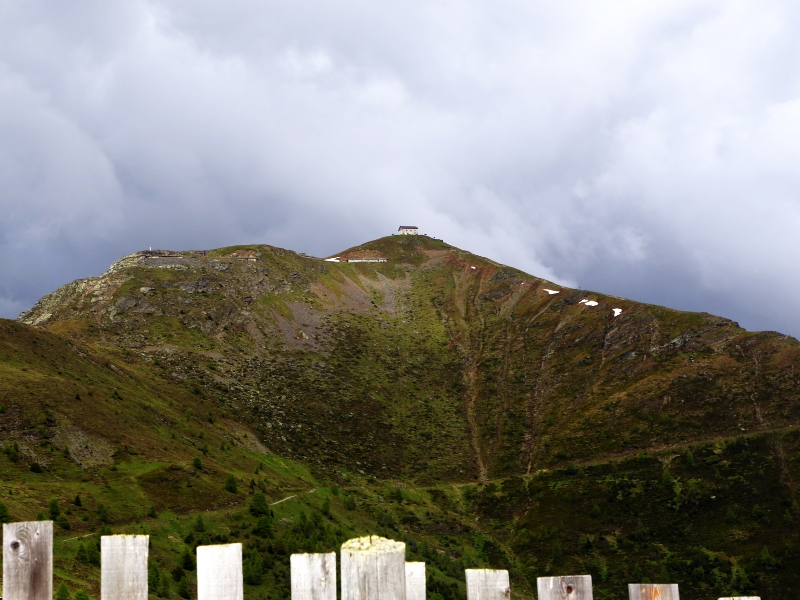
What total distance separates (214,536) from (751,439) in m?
68.8

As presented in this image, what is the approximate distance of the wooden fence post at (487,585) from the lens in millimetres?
4637

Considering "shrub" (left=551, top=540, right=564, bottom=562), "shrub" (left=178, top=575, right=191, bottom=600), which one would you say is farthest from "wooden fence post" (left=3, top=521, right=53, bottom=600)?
"shrub" (left=551, top=540, right=564, bottom=562)

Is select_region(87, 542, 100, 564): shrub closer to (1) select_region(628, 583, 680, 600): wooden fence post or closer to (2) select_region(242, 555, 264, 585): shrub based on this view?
(2) select_region(242, 555, 264, 585): shrub

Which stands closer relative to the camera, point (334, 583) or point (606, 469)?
point (334, 583)

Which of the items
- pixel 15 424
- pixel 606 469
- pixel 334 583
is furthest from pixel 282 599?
pixel 606 469

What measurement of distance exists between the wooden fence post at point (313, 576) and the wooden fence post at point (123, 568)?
87 centimetres

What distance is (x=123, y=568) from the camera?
14.1ft

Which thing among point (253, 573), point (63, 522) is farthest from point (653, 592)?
point (63, 522)

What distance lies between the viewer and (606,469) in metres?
93.9

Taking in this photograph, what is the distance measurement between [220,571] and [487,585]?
5.32 ft

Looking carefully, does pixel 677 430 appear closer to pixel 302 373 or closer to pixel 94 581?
pixel 302 373

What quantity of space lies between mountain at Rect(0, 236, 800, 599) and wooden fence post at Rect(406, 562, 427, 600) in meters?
39.6

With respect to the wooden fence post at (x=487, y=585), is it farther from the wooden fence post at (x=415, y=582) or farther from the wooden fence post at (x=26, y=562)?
the wooden fence post at (x=26, y=562)

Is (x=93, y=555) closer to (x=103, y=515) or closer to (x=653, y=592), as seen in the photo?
(x=103, y=515)
